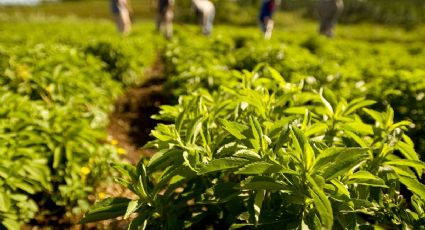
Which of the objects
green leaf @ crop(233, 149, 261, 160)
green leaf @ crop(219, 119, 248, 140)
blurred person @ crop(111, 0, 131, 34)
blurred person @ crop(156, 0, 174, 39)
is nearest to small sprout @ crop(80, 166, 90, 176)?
green leaf @ crop(219, 119, 248, 140)

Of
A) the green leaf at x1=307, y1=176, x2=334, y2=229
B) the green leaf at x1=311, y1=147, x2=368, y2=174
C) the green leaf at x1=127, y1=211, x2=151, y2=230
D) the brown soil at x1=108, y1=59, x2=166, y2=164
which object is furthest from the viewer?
the brown soil at x1=108, y1=59, x2=166, y2=164

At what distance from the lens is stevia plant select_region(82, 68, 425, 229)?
5.10 ft

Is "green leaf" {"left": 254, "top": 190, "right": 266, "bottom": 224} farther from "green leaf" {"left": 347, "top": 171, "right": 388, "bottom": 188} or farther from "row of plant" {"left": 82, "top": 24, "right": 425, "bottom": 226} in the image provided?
"green leaf" {"left": 347, "top": 171, "right": 388, "bottom": 188}

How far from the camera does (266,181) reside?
1.58 meters

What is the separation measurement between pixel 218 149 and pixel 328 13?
12.2 metres

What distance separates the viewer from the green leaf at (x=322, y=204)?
4.62 feet

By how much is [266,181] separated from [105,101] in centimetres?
356

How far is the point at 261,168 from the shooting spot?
151 centimetres

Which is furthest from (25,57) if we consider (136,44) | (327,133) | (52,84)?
(327,133)

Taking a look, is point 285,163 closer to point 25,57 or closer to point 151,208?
point 151,208

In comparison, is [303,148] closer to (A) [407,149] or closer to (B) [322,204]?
(B) [322,204]

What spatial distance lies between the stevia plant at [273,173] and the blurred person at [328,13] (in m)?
11.4

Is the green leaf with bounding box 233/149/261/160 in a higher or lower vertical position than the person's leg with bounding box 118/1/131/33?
lower

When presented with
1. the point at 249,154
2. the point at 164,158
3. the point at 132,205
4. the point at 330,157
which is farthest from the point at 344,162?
the point at 132,205
